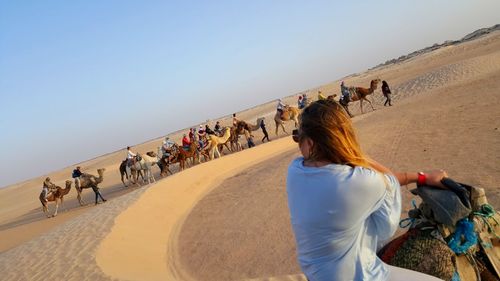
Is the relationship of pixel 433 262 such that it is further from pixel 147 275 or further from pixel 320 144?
pixel 147 275

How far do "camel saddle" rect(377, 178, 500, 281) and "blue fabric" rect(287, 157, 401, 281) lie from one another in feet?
2.46

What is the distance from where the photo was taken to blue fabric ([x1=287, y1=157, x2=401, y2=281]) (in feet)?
7.37

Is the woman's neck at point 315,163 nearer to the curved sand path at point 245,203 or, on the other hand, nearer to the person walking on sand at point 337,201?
the person walking on sand at point 337,201

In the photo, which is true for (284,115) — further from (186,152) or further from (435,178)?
(435,178)

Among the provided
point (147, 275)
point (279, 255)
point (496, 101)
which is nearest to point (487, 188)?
point (279, 255)

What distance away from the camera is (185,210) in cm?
1325

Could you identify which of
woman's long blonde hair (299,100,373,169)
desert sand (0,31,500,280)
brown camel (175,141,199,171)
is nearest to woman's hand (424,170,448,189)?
woman's long blonde hair (299,100,373,169)

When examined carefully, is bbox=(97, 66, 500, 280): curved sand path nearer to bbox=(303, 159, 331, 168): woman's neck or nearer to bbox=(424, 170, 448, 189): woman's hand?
bbox=(424, 170, 448, 189): woman's hand

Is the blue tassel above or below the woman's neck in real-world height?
below

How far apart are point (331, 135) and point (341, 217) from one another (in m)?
0.43

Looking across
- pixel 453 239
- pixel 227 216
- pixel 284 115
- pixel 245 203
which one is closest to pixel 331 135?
pixel 453 239

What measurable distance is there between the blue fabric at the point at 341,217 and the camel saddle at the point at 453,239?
751 millimetres

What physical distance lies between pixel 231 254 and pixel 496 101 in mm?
10424

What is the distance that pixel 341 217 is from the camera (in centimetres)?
227
